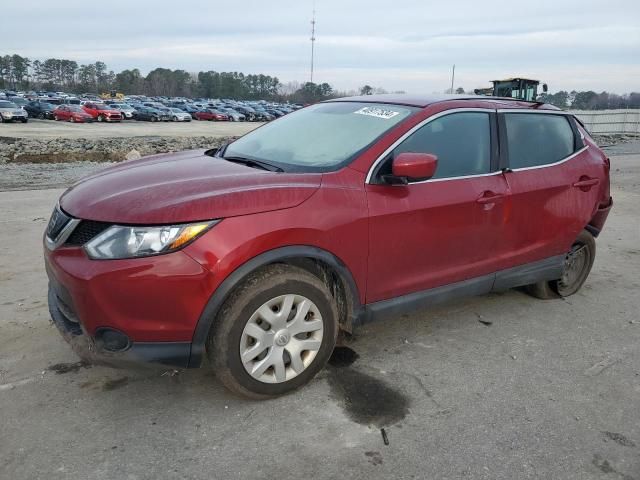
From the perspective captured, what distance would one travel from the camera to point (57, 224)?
2.99 metres

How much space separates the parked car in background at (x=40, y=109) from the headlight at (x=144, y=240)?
158 ft

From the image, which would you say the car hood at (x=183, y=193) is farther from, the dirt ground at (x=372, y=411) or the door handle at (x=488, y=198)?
the door handle at (x=488, y=198)

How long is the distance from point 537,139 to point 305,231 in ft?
7.41

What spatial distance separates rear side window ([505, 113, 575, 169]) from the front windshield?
0.91 meters

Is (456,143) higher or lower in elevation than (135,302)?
higher

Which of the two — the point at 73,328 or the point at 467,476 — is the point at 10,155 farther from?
the point at 467,476

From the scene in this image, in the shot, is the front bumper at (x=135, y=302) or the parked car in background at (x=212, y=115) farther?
the parked car in background at (x=212, y=115)

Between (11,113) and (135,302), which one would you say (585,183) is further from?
(11,113)

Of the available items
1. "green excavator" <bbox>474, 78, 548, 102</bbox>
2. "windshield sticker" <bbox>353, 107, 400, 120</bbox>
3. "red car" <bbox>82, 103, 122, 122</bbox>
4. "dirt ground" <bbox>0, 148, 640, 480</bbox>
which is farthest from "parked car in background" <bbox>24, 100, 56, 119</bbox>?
"windshield sticker" <bbox>353, 107, 400, 120</bbox>

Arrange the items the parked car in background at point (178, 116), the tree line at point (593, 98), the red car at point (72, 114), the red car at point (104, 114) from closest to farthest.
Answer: the red car at point (72, 114), the red car at point (104, 114), the parked car in background at point (178, 116), the tree line at point (593, 98)

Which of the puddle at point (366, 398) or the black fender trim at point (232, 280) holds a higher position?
the black fender trim at point (232, 280)

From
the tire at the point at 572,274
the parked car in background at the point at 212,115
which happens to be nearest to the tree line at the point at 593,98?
the parked car in background at the point at 212,115

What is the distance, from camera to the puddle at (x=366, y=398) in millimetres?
2970

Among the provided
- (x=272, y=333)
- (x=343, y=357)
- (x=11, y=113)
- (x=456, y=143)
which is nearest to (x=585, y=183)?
(x=456, y=143)
